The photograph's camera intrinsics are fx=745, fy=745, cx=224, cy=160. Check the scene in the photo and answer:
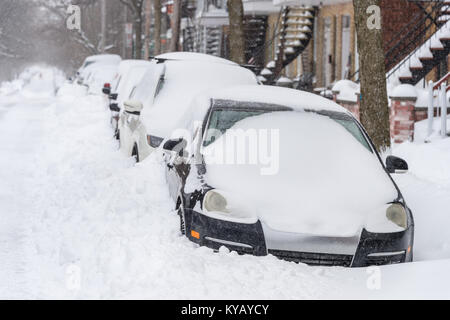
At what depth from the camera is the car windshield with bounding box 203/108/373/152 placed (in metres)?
7.10

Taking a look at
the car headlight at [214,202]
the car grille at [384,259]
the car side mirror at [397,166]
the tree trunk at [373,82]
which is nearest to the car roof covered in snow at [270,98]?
the car side mirror at [397,166]

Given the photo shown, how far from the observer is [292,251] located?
5.78 metres

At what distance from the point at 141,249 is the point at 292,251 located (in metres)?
1.25

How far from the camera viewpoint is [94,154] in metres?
13.4

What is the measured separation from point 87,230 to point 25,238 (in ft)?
2.66

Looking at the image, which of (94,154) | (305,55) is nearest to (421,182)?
(94,154)

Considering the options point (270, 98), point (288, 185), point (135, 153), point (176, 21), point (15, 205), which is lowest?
point (15, 205)

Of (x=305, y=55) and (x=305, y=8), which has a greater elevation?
(x=305, y=8)

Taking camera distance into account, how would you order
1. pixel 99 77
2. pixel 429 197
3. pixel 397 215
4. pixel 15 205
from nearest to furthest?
pixel 397 215
pixel 429 197
pixel 15 205
pixel 99 77

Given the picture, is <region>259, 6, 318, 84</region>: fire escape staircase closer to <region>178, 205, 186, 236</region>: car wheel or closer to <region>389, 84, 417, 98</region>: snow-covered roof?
<region>389, 84, 417, 98</region>: snow-covered roof

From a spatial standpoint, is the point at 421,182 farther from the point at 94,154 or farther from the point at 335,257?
the point at 94,154

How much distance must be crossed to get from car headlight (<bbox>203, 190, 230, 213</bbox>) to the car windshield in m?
1.09

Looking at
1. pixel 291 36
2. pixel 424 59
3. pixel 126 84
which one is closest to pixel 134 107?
pixel 126 84

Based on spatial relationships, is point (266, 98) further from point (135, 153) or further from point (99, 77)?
point (99, 77)
